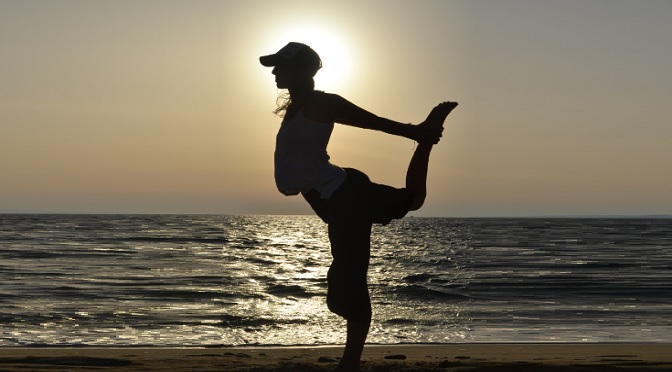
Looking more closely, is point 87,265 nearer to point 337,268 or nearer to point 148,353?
point 148,353

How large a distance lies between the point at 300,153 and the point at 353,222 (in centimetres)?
55

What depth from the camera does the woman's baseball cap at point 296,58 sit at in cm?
499

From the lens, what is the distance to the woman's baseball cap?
4988 millimetres

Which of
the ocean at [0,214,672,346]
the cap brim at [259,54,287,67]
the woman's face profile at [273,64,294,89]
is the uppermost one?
the cap brim at [259,54,287,67]

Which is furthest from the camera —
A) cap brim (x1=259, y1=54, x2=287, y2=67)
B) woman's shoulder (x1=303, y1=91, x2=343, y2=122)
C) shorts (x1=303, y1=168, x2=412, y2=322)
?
shorts (x1=303, y1=168, x2=412, y2=322)

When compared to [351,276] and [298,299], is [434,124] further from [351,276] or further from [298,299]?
[298,299]

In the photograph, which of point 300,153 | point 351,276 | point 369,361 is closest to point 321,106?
point 300,153

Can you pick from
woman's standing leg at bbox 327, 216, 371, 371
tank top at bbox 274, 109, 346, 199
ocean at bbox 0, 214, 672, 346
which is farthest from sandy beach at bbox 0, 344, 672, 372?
ocean at bbox 0, 214, 672, 346

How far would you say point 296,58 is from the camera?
504 cm

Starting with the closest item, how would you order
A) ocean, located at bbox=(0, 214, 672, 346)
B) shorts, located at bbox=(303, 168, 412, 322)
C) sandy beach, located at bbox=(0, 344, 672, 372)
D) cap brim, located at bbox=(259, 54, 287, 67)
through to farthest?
cap brim, located at bbox=(259, 54, 287, 67) → shorts, located at bbox=(303, 168, 412, 322) → sandy beach, located at bbox=(0, 344, 672, 372) → ocean, located at bbox=(0, 214, 672, 346)

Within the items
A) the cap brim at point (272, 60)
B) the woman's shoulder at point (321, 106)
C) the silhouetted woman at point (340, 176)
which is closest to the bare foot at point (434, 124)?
the silhouetted woman at point (340, 176)

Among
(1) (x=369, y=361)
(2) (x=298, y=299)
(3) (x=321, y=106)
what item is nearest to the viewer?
(3) (x=321, y=106)

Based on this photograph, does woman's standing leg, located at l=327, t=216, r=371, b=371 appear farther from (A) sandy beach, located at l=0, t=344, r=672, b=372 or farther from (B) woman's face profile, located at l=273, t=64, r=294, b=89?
(A) sandy beach, located at l=0, t=344, r=672, b=372

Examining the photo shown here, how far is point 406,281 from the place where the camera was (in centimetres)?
2344
